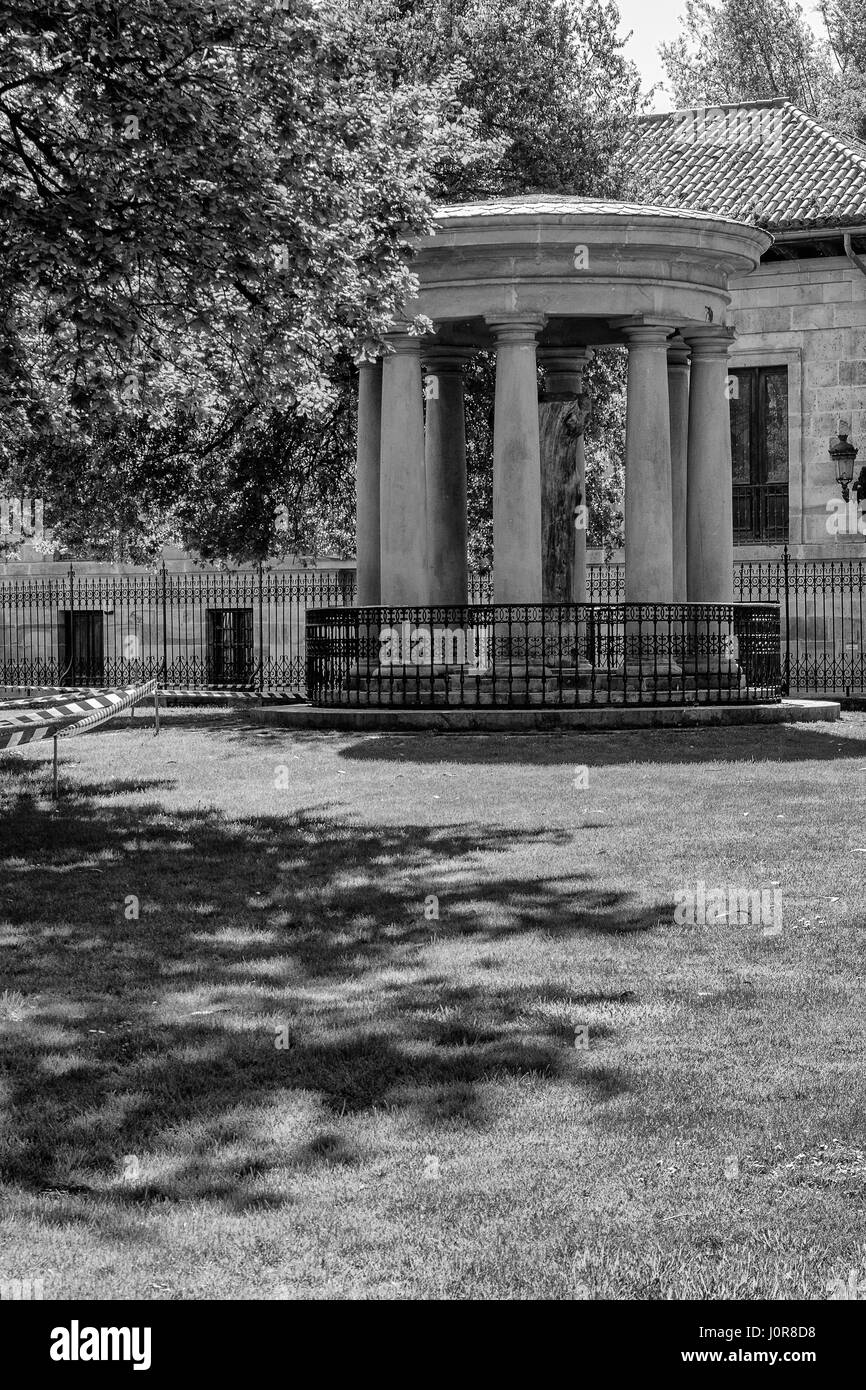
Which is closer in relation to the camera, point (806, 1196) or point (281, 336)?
point (806, 1196)

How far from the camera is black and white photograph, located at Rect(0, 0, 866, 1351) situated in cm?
502

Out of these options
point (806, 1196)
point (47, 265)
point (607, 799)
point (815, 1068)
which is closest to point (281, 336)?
point (47, 265)

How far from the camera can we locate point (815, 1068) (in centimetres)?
627

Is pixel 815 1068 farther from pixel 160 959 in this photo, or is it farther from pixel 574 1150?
pixel 160 959

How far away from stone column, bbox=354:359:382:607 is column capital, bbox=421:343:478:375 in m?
0.85

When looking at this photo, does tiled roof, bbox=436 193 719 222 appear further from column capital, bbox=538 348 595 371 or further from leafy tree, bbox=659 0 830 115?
leafy tree, bbox=659 0 830 115

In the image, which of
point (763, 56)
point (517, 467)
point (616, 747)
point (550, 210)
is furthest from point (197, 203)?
point (763, 56)

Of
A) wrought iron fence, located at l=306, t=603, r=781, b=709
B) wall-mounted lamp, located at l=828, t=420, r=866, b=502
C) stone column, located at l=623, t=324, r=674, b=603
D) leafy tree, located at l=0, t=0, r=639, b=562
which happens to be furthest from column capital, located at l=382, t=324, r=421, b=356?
wall-mounted lamp, located at l=828, t=420, r=866, b=502

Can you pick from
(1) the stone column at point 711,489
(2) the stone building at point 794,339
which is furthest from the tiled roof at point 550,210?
(2) the stone building at point 794,339

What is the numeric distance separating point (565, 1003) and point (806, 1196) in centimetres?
241

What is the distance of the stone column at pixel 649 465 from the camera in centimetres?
2200

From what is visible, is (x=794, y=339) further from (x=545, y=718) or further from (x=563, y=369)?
(x=545, y=718)

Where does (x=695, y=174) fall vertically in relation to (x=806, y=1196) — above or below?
above

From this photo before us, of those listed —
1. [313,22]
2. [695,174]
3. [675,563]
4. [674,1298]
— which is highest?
[695,174]
